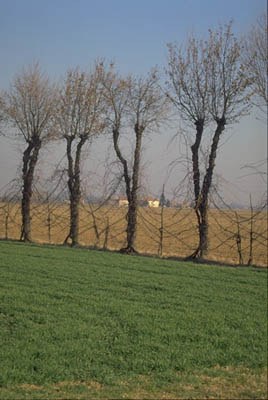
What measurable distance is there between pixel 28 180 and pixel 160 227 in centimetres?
585

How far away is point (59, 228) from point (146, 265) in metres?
10.4

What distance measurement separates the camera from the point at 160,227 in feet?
61.3

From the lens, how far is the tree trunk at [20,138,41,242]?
68.0ft

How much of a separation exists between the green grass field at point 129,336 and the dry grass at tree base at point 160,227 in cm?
527

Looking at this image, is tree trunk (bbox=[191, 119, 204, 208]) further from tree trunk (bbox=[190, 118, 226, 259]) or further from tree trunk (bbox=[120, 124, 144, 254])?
tree trunk (bbox=[120, 124, 144, 254])

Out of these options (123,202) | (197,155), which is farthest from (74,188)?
(197,155)

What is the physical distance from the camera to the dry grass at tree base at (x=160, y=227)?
16266 mm

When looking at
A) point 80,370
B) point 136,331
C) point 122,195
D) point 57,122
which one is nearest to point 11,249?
point 122,195

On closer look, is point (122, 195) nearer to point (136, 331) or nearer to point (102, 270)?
point (102, 270)

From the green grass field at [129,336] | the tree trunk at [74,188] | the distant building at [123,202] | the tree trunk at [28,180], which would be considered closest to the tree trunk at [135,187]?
the distant building at [123,202]

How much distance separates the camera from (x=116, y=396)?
479 cm

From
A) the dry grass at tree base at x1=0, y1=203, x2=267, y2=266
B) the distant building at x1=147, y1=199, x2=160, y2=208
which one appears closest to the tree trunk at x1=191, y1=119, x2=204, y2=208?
the dry grass at tree base at x1=0, y1=203, x2=267, y2=266

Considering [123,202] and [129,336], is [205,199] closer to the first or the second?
[123,202]

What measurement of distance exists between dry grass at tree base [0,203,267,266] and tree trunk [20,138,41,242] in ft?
1.55
